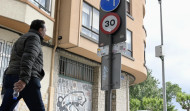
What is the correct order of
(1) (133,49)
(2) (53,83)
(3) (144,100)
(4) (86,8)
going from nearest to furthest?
1. (2) (53,83)
2. (4) (86,8)
3. (1) (133,49)
4. (3) (144,100)

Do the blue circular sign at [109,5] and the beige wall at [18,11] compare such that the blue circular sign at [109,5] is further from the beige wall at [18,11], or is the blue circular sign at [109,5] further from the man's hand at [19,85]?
the beige wall at [18,11]

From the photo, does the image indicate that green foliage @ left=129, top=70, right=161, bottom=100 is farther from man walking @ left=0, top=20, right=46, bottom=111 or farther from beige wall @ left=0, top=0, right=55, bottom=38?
man walking @ left=0, top=20, right=46, bottom=111

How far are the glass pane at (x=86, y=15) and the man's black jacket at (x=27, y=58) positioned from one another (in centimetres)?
843

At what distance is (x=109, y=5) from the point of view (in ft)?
16.3

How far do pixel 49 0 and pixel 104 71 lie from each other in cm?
689

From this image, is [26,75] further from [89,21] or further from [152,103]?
[152,103]

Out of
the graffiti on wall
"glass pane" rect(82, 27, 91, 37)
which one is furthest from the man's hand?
"glass pane" rect(82, 27, 91, 37)

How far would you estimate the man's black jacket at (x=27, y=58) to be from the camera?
3.20 metres

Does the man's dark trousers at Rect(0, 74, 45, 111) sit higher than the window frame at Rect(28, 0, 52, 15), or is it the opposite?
the window frame at Rect(28, 0, 52, 15)

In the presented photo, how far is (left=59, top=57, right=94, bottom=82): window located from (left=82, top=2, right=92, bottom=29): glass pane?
76.0 inches

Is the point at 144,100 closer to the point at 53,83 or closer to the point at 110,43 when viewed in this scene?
the point at 53,83

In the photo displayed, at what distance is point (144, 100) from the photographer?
38.4 metres

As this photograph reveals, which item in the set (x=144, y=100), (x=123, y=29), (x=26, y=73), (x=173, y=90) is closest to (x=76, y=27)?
(x=123, y=29)

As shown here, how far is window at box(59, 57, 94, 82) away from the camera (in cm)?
1149
